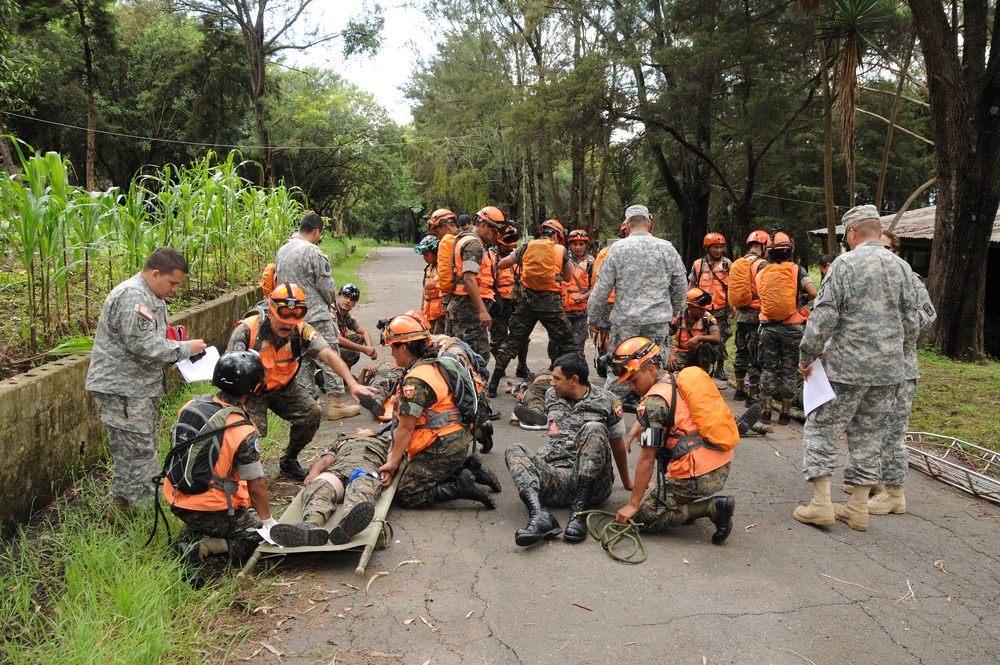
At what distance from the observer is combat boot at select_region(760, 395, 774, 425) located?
6.80 metres

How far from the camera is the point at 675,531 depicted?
4.42m

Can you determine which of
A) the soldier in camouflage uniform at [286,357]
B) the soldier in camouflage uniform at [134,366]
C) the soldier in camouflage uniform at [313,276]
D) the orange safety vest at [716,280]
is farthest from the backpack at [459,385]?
the orange safety vest at [716,280]

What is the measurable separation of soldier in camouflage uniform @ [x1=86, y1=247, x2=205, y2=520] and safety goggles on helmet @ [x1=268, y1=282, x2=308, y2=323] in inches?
24.1

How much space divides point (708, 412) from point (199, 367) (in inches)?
128

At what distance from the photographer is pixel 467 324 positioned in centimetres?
734

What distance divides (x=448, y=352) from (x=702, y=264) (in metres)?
4.62

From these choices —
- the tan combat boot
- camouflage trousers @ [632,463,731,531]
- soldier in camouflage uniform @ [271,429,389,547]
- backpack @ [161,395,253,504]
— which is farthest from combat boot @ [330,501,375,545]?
the tan combat boot

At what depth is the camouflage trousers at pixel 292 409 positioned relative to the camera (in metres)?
5.05

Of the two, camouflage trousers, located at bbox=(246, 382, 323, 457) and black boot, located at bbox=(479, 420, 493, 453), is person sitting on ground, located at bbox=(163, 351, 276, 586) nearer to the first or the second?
camouflage trousers, located at bbox=(246, 382, 323, 457)

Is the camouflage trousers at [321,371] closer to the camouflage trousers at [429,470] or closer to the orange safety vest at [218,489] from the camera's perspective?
the camouflage trousers at [429,470]

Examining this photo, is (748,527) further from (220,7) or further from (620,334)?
(220,7)

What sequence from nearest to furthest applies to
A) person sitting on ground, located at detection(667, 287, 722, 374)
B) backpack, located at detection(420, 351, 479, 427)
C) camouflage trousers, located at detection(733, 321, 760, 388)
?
1. backpack, located at detection(420, 351, 479, 427)
2. camouflage trousers, located at detection(733, 321, 760, 388)
3. person sitting on ground, located at detection(667, 287, 722, 374)

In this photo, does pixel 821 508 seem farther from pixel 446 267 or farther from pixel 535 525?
pixel 446 267

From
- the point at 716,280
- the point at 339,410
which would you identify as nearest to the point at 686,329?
the point at 716,280
